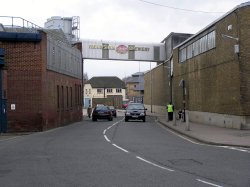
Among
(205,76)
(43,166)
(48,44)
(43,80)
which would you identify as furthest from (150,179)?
(205,76)

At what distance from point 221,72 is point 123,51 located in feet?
89.0

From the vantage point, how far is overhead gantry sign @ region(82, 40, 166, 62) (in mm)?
53781

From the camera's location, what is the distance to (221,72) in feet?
95.6

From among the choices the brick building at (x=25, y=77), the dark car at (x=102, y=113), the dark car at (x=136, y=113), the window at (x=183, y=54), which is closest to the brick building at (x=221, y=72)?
the window at (x=183, y=54)

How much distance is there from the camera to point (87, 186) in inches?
347

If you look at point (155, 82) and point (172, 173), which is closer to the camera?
point (172, 173)

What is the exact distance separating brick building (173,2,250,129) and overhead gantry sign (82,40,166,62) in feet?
47.1

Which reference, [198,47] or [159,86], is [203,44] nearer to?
[198,47]

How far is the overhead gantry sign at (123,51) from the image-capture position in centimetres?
5378

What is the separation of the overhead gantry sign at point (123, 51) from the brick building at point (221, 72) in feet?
47.1

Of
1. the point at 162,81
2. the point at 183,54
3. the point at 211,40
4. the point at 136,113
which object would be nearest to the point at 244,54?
the point at 211,40

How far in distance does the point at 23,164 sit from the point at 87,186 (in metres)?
3.93

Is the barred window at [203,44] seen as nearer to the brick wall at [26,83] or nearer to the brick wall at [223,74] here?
the brick wall at [223,74]

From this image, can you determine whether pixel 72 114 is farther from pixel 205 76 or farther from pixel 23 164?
pixel 23 164
